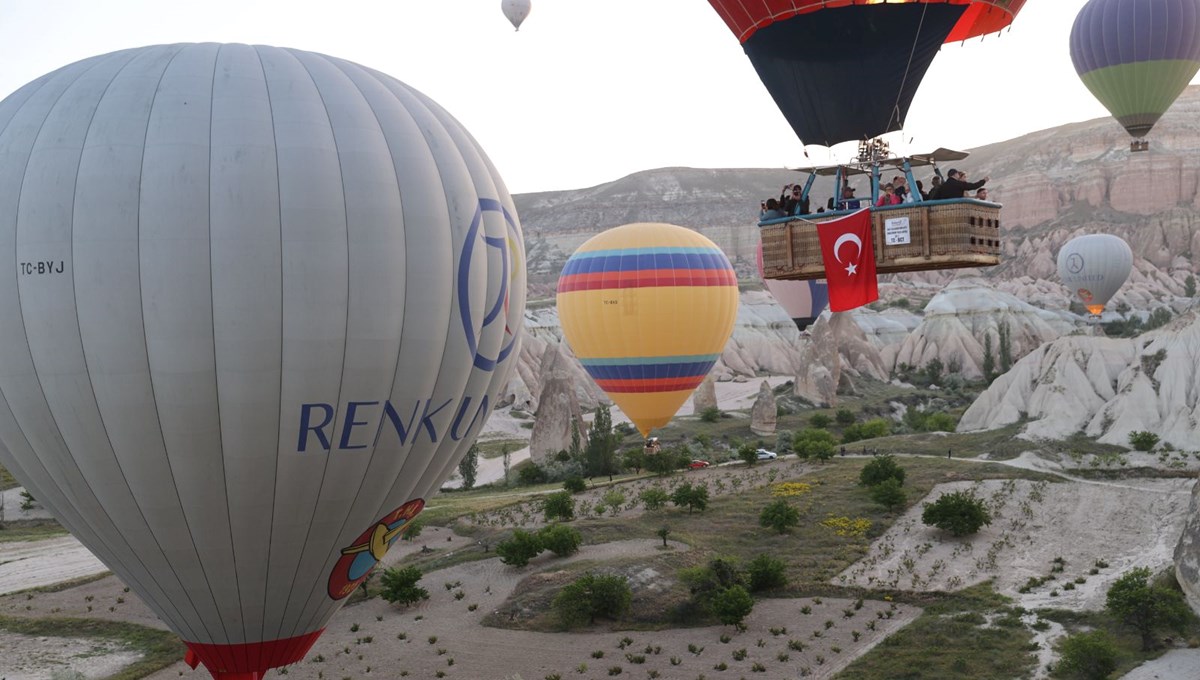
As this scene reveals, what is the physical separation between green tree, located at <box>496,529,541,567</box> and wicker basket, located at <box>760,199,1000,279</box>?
1266cm

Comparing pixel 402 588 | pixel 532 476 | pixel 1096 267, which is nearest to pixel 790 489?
pixel 402 588

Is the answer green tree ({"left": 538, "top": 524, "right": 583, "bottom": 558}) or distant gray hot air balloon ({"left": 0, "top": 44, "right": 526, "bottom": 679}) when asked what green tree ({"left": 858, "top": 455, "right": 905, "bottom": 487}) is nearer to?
green tree ({"left": 538, "top": 524, "right": 583, "bottom": 558})

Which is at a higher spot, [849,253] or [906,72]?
[906,72]

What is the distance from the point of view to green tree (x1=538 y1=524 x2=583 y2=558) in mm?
29656

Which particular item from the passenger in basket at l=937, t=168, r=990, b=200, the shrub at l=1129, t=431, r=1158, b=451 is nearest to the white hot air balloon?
the shrub at l=1129, t=431, r=1158, b=451

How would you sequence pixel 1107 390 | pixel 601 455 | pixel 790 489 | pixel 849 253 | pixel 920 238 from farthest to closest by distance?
1. pixel 601 455
2. pixel 1107 390
3. pixel 790 489
4. pixel 849 253
5. pixel 920 238

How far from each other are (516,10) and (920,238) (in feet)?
122

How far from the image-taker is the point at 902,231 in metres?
18.6

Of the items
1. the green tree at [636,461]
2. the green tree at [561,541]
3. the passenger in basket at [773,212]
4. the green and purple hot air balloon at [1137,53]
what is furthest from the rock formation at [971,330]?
the passenger in basket at [773,212]

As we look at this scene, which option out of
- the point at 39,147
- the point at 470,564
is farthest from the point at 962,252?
the point at 470,564

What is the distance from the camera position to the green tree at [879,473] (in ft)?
111

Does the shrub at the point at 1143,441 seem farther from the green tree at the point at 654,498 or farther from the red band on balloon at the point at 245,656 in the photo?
the red band on balloon at the point at 245,656

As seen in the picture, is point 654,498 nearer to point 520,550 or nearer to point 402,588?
point 520,550

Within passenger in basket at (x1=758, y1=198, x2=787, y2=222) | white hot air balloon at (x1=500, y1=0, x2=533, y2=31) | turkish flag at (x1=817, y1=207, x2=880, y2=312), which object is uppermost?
white hot air balloon at (x1=500, y1=0, x2=533, y2=31)
